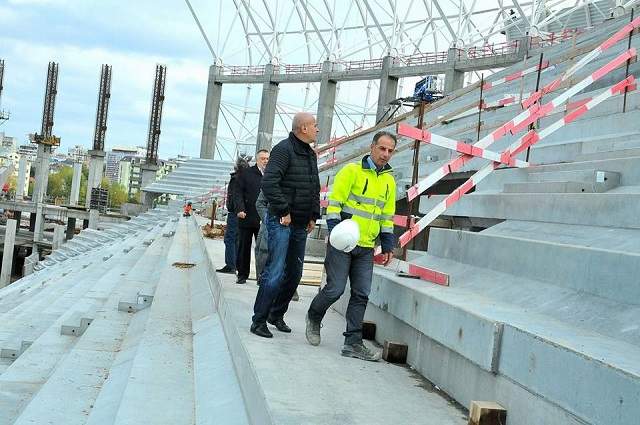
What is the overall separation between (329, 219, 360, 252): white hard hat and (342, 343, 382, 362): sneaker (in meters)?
0.60

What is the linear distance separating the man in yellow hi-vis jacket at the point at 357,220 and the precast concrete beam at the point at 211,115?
42.8 m

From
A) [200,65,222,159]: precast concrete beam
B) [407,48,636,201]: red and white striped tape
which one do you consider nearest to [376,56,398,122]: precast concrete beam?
[200,65,222,159]: precast concrete beam

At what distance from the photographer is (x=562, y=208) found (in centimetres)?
498

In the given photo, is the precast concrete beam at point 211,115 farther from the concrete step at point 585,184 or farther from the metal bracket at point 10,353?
the concrete step at point 585,184

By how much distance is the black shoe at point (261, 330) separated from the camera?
4.40 m

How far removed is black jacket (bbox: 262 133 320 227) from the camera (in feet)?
14.8

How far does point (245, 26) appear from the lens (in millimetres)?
46031

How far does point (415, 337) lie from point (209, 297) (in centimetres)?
279

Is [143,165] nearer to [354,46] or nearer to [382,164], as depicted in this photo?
[354,46]

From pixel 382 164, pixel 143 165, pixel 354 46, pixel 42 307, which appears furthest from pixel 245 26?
pixel 382 164

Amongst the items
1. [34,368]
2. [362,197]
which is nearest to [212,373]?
[362,197]

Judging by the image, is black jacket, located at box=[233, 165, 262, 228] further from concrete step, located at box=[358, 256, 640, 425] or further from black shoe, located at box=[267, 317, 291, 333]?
concrete step, located at box=[358, 256, 640, 425]

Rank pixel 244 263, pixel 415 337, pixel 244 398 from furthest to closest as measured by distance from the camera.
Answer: pixel 244 263
pixel 415 337
pixel 244 398

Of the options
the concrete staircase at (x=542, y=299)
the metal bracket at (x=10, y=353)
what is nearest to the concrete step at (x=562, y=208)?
the concrete staircase at (x=542, y=299)
